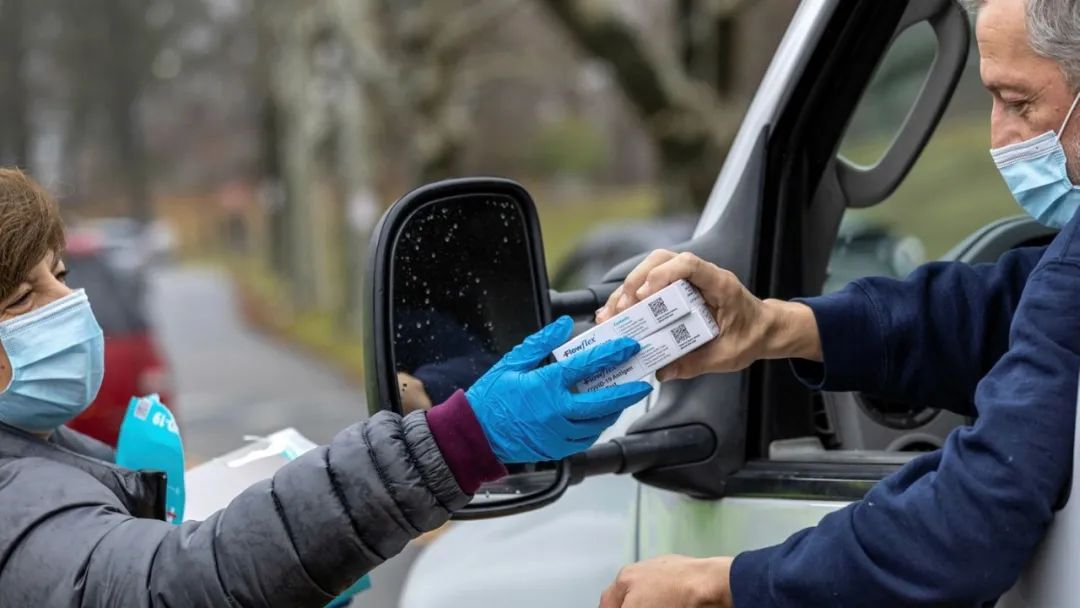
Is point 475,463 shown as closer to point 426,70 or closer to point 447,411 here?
point 447,411

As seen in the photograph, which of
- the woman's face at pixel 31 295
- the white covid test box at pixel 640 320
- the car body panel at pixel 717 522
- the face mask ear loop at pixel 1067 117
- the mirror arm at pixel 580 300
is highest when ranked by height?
the face mask ear loop at pixel 1067 117

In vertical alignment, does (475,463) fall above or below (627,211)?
above

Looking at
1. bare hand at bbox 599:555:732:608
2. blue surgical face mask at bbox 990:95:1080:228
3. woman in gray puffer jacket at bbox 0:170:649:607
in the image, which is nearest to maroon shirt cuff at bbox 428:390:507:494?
woman in gray puffer jacket at bbox 0:170:649:607

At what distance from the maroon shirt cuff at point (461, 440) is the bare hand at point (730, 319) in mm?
257

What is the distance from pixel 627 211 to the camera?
37.2 metres

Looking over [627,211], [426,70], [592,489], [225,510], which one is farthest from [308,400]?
[627,211]

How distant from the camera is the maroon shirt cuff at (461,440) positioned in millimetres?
1685

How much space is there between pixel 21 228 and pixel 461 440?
0.81m

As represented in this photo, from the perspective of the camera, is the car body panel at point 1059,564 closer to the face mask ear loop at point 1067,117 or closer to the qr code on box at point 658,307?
the face mask ear loop at point 1067,117

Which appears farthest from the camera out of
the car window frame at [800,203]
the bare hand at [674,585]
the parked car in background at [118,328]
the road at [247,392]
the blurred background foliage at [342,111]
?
the blurred background foliage at [342,111]

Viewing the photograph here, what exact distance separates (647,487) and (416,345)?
0.65m

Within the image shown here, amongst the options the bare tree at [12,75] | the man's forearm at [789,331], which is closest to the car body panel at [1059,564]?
the man's forearm at [789,331]

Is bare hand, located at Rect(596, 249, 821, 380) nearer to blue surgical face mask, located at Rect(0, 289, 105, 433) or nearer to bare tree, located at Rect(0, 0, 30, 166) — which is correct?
blue surgical face mask, located at Rect(0, 289, 105, 433)

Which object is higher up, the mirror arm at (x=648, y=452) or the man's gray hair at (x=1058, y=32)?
the man's gray hair at (x=1058, y=32)
